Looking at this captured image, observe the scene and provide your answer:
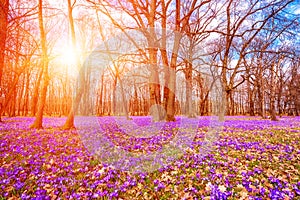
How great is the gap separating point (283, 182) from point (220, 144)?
319cm

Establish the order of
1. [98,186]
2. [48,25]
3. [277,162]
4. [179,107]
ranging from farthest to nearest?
[179,107] < [48,25] < [277,162] < [98,186]

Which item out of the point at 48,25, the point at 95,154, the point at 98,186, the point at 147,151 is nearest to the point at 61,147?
the point at 95,154

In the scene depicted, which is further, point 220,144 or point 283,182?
point 220,144

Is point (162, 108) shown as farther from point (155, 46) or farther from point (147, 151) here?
point (147, 151)

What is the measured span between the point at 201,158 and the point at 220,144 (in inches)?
78.5

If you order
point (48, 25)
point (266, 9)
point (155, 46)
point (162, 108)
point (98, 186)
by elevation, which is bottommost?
point (98, 186)

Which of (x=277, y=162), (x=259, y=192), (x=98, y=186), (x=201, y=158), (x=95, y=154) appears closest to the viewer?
(x=259, y=192)

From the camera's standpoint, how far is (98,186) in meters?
3.48

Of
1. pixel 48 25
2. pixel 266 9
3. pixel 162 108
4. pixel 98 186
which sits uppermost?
pixel 48 25

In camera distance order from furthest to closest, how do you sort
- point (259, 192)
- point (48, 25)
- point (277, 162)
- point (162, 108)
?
point (48, 25) < point (162, 108) < point (277, 162) < point (259, 192)

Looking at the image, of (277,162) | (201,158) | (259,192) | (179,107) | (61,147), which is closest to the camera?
(259,192)

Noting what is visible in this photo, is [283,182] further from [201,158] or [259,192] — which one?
[201,158]

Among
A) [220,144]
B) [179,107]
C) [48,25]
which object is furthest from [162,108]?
[179,107]

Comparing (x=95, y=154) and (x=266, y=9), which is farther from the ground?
(x=266, y=9)
